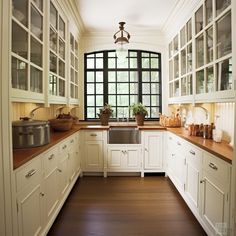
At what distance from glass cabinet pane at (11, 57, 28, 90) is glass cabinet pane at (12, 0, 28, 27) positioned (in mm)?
347

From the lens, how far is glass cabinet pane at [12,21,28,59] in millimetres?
1707

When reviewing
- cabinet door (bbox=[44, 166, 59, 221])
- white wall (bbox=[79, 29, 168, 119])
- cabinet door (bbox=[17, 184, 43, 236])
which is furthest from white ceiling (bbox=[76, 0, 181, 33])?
cabinet door (bbox=[17, 184, 43, 236])

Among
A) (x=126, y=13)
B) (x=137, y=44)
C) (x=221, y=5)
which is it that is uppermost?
(x=126, y=13)

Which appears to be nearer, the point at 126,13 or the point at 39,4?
the point at 39,4

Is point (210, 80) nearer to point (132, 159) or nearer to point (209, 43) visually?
point (209, 43)

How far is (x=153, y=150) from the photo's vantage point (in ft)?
12.9

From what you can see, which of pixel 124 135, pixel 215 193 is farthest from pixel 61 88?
pixel 215 193

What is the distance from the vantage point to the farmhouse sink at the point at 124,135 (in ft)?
13.0

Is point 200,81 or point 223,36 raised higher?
point 223,36

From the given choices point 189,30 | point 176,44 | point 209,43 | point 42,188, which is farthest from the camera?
point 176,44

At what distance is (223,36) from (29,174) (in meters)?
2.07

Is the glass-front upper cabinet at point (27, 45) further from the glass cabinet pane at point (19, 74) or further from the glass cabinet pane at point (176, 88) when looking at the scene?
the glass cabinet pane at point (176, 88)

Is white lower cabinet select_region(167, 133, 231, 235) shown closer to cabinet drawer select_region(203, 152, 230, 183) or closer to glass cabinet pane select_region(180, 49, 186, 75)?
cabinet drawer select_region(203, 152, 230, 183)

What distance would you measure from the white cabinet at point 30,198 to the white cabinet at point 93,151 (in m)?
2.05
